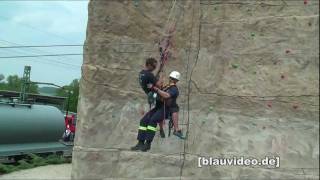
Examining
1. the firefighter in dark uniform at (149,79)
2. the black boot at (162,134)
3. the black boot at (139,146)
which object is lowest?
the black boot at (139,146)

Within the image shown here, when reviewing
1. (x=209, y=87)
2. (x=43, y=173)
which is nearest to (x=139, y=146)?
(x=209, y=87)

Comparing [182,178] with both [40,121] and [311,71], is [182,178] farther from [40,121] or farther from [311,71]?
[40,121]

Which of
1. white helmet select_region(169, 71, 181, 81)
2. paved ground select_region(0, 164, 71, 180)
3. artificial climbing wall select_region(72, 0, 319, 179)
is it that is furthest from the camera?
paved ground select_region(0, 164, 71, 180)

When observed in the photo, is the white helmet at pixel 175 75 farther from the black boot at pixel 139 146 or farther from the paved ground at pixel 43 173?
the paved ground at pixel 43 173

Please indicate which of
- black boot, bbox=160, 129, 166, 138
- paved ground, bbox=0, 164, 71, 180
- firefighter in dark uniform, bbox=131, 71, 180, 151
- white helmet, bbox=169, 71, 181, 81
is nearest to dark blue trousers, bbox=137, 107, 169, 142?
firefighter in dark uniform, bbox=131, 71, 180, 151

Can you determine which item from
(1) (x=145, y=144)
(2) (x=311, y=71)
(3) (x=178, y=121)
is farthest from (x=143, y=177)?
(2) (x=311, y=71)

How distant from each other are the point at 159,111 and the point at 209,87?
3.32ft

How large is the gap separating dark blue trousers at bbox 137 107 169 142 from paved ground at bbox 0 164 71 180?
83.2 inches

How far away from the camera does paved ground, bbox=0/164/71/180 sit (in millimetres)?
10961

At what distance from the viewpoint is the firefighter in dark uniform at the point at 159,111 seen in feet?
32.0

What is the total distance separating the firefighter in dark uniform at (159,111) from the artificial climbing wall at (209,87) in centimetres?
13

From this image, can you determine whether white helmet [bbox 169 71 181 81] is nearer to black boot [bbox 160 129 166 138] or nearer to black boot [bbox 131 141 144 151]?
black boot [bbox 160 129 166 138]

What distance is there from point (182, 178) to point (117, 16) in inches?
128

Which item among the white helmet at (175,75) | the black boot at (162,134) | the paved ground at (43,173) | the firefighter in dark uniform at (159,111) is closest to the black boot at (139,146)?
the firefighter in dark uniform at (159,111)
